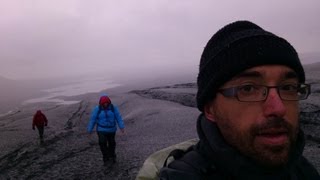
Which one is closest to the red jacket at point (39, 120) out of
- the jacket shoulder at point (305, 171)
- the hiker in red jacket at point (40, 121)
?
the hiker in red jacket at point (40, 121)

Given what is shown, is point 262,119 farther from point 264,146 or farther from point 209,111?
point 209,111

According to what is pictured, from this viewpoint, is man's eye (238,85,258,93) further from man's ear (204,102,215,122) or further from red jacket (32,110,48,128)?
red jacket (32,110,48,128)

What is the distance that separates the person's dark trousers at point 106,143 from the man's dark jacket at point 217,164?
10.8m

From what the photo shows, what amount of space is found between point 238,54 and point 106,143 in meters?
11.6

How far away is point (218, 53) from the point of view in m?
2.61

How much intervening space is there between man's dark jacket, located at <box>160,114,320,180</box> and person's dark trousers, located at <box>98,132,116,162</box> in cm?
1081

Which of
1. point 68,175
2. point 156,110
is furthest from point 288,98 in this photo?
point 156,110

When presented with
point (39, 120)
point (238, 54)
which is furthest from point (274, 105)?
point (39, 120)

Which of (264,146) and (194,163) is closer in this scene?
(264,146)

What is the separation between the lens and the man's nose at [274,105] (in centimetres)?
228

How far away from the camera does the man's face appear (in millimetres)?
2252

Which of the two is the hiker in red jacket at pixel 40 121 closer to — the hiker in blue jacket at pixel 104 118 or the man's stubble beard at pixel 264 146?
the hiker in blue jacket at pixel 104 118

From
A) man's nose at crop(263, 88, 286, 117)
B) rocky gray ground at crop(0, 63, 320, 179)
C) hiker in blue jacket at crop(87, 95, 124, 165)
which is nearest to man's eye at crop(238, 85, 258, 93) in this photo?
man's nose at crop(263, 88, 286, 117)

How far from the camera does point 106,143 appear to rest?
13.6 m
